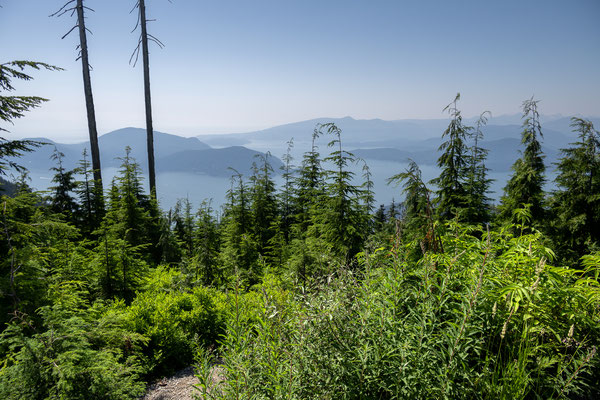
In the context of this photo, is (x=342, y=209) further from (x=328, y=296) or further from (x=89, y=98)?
(x=89, y=98)

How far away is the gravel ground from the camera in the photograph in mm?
4422

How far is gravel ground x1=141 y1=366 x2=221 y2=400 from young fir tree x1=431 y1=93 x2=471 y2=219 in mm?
8682

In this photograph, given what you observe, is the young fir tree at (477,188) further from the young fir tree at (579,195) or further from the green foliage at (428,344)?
the green foliage at (428,344)

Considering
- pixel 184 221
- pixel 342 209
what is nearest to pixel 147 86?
pixel 184 221

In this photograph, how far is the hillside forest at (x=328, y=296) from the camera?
194 cm

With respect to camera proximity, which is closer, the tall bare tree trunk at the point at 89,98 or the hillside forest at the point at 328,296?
the hillside forest at the point at 328,296

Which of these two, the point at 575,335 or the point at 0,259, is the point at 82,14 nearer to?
the point at 0,259

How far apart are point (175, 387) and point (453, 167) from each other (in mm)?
9927

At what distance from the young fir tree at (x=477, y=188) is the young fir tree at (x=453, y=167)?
0.78ft

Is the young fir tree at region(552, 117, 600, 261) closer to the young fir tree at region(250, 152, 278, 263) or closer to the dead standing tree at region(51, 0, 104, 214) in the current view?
the young fir tree at region(250, 152, 278, 263)

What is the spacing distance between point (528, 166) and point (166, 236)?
51.4 feet

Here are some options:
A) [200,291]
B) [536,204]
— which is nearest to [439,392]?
[200,291]

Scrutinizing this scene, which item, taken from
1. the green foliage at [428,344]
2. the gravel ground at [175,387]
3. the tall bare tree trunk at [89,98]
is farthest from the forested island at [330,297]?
the tall bare tree trunk at [89,98]

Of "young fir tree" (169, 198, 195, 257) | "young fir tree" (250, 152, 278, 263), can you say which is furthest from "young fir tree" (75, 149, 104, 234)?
"young fir tree" (250, 152, 278, 263)
